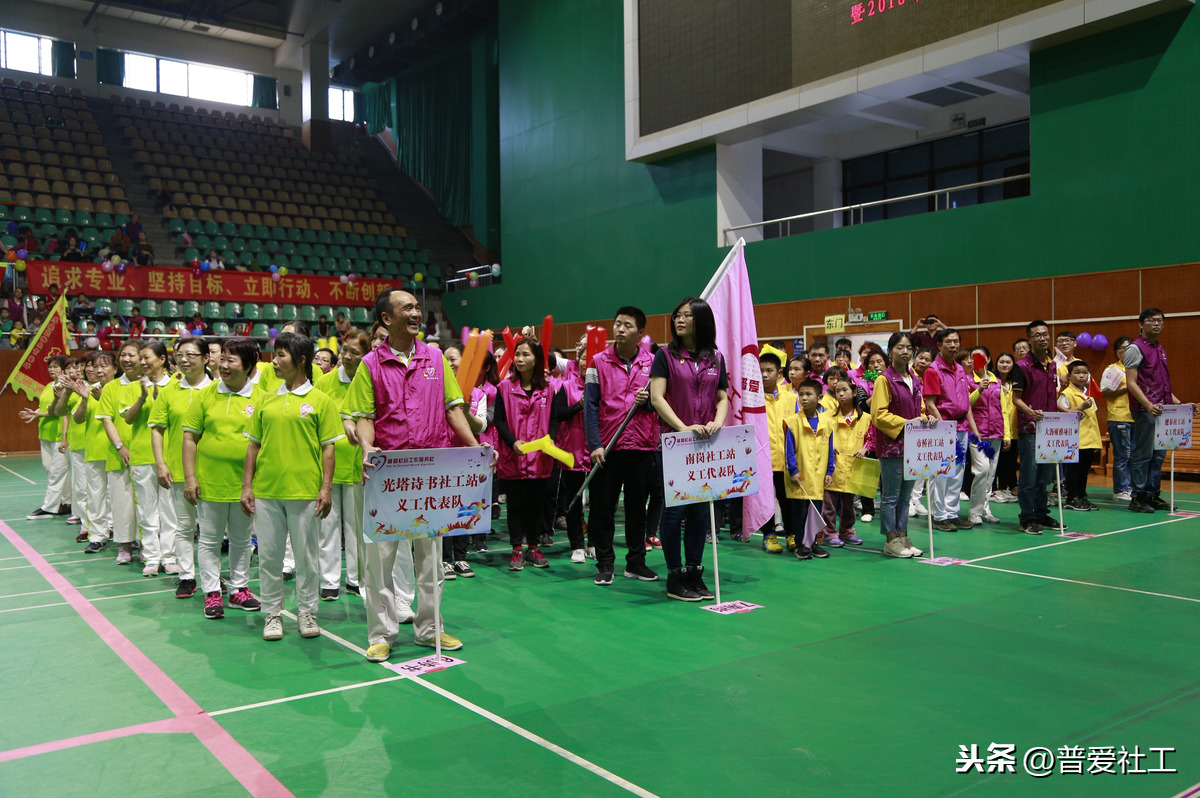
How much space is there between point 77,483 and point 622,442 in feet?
23.2

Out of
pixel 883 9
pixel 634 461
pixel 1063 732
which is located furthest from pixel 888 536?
pixel 883 9

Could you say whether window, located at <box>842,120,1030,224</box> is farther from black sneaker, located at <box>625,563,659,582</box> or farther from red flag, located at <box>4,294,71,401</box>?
red flag, located at <box>4,294,71,401</box>

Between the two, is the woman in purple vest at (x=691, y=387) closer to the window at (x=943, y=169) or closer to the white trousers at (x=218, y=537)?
the white trousers at (x=218, y=537)

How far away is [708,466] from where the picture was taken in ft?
19.2

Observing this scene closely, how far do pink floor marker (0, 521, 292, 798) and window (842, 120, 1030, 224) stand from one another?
47.2ft

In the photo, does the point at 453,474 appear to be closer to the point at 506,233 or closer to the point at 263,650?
the point at 263,650

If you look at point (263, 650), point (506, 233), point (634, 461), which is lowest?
point (263, 650)

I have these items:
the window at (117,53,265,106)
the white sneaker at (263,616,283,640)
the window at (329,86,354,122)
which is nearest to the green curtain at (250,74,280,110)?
the window at (117,53,265,106)

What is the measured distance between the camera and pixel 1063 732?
3654 millimetres

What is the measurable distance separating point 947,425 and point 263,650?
573 centimetres

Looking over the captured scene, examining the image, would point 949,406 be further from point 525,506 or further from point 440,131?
point 440,131

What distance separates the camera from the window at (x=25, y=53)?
95.9ft

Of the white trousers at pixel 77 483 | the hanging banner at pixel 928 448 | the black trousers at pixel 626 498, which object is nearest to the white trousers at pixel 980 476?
the hanging banner at pixel 928 448

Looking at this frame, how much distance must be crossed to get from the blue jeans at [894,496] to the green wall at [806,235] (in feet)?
24.5
